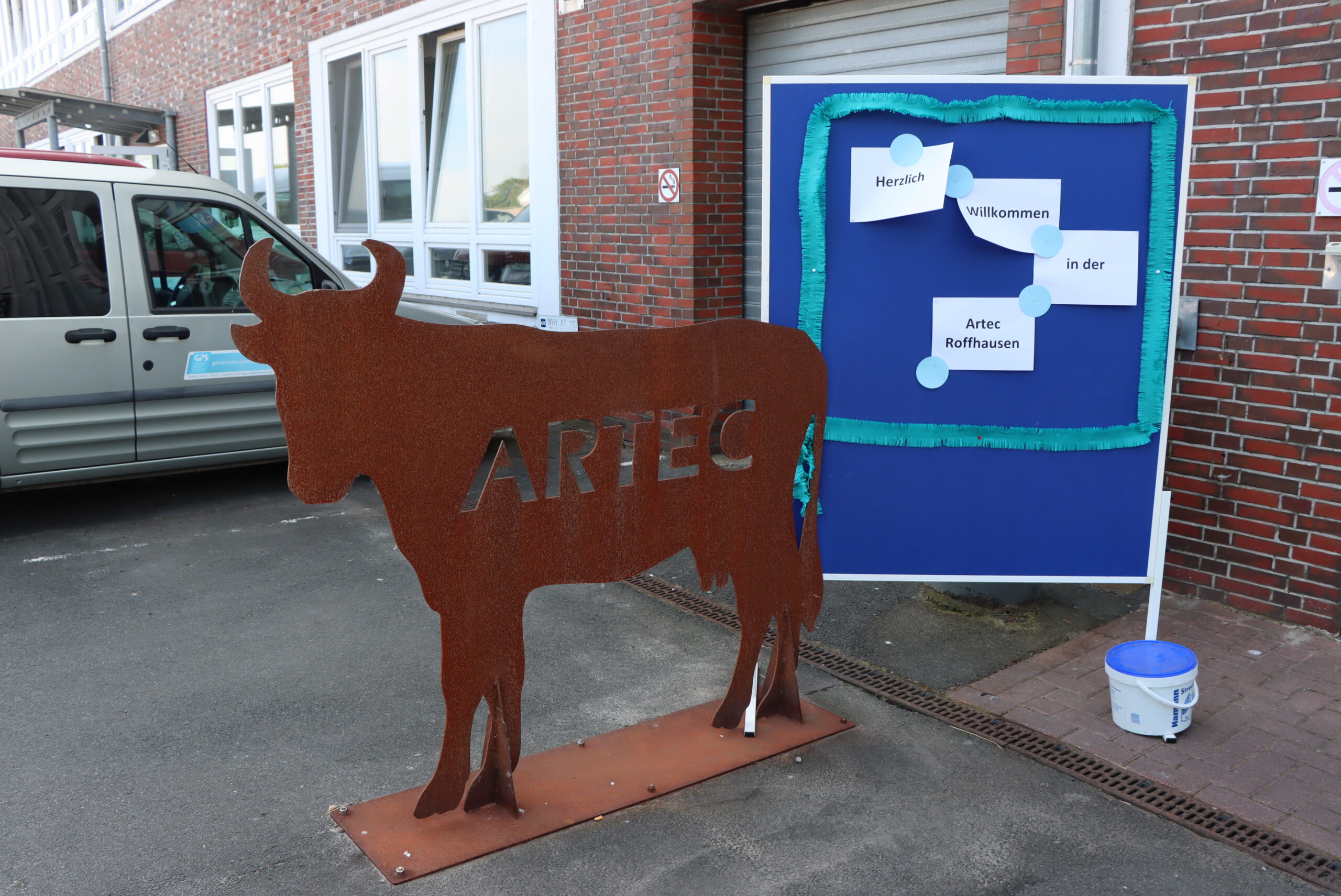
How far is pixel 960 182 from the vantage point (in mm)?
3803

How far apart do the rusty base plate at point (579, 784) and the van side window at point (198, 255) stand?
4.03 meters

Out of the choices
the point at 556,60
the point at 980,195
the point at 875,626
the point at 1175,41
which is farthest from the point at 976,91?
the point at 556,60

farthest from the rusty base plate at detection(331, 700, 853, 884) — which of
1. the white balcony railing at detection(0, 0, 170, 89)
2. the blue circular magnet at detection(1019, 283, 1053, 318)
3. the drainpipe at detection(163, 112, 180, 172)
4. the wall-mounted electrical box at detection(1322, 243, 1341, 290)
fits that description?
the white balcony railing at detection(0, 0, 170, 89)

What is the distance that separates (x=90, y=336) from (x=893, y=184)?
15.5ft

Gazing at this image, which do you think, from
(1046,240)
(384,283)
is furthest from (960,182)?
(384,283)

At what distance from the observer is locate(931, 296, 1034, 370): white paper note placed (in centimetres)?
392

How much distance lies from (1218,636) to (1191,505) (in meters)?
0.66

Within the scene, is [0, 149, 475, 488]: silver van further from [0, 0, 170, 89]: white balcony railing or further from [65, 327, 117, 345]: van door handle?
[0, 0, 170, 89]: white balcony railing

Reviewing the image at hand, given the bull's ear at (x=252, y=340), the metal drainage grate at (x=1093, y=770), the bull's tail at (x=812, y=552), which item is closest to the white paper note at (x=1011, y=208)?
the bull's tail at (x=812, y=552)

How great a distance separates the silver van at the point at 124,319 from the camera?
6.14m

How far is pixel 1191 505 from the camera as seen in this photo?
4984 millimetres

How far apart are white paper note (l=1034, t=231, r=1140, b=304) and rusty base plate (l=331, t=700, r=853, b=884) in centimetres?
169

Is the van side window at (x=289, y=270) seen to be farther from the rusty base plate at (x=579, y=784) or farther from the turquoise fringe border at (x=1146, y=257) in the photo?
the rusty base plate at (x=579, y=784)

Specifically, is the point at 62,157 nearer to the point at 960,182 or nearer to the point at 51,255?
the point at 51,255
